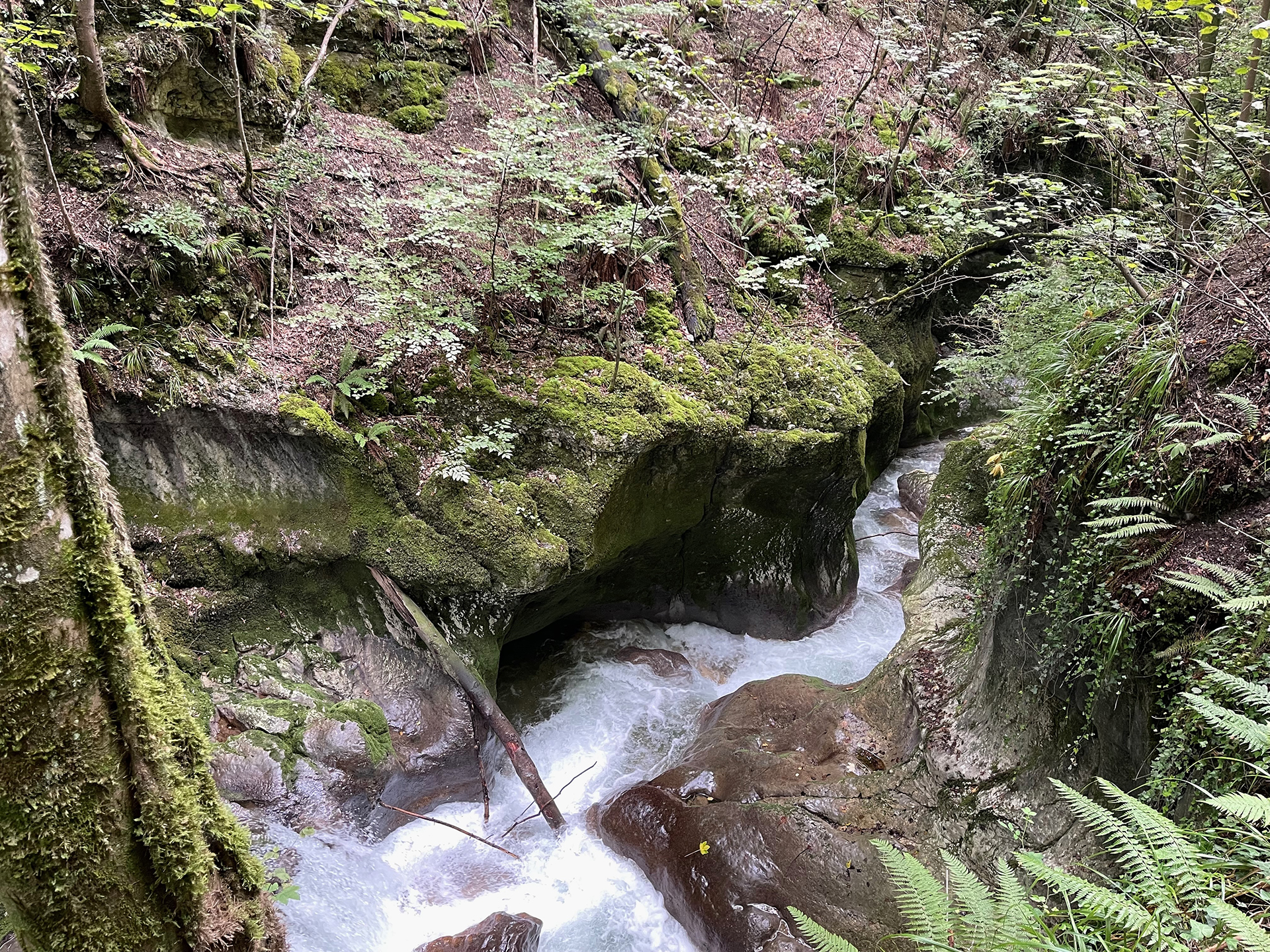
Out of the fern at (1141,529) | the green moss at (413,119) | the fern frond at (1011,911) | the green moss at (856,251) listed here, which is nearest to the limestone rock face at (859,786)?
the fern at (1141,529)

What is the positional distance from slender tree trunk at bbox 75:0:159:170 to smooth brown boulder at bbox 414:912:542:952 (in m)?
6.70

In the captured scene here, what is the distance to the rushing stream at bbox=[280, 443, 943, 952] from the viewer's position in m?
5.04

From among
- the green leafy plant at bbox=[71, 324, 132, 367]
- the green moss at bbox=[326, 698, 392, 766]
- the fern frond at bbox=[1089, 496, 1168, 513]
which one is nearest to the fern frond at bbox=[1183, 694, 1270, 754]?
the fern frond at bbox=[1089, 496, 1168, 513]

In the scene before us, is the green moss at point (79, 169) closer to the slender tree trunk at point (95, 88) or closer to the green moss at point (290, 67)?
the slender tree trunk at point (95, 88)

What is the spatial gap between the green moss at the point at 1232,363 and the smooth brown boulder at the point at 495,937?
5.74m

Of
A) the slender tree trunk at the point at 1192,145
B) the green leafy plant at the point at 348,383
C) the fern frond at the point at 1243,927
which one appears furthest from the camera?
the slender tree trunk at the point at 1192,145

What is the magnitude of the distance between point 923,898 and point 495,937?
3817 mm

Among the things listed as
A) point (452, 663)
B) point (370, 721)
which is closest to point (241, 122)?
point (452, 663)

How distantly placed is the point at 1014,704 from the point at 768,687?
251 cm

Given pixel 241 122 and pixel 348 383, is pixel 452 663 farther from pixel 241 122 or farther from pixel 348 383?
pixel 241 122

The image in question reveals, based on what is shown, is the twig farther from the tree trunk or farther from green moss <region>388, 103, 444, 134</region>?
green moss <region>388, 103, 444, 134</region>

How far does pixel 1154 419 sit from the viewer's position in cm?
408

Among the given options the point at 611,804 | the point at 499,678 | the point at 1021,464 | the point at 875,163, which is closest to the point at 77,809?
the point at 611,804

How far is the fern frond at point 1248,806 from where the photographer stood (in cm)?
224
